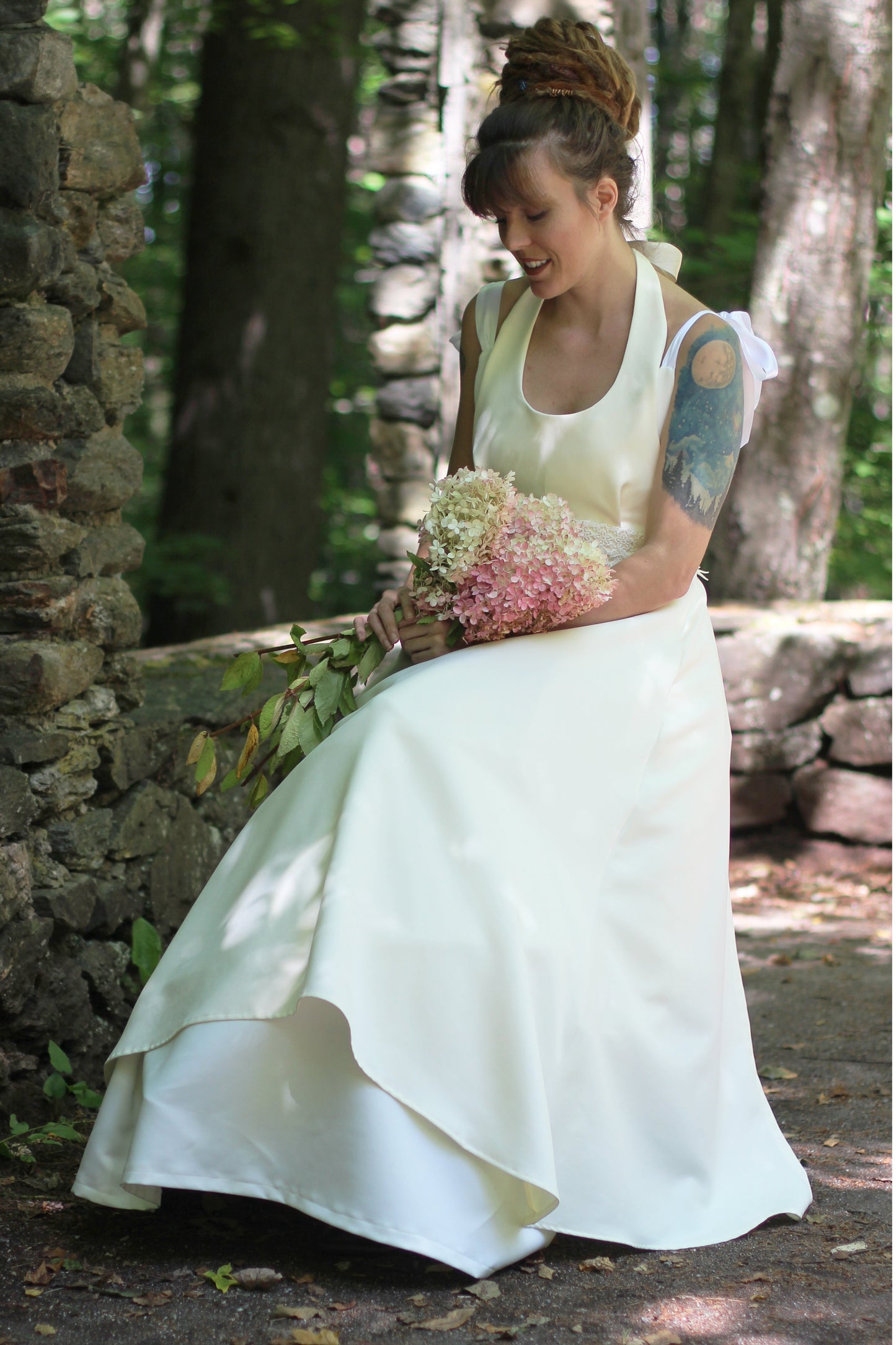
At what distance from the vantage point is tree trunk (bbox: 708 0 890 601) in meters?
6.75

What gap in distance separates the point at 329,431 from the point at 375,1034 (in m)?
9.70

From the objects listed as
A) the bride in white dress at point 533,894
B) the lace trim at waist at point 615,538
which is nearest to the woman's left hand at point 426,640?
the bride in white dress at point 533,894

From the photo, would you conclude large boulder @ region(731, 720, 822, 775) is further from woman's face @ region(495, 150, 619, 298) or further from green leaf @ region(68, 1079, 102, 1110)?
green leaf @ region(68, 1079, 102, 1110)

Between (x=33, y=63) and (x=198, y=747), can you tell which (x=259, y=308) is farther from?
(x=198, y=747)

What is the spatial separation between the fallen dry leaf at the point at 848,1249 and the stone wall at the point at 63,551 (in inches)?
68.0

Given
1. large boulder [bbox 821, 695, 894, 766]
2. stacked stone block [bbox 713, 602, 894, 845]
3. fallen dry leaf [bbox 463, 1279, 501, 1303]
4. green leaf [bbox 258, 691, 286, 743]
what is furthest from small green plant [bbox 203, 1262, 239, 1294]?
large boulder [bbox 821, 695, 894, 766]

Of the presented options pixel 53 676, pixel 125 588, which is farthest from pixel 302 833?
pixel 125 588

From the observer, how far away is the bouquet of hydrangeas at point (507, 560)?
2512 millimetres

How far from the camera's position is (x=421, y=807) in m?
2.32

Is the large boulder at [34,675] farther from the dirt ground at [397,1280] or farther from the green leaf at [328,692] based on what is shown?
the dirt ground at [397,1280]

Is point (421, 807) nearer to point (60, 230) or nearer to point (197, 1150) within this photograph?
point (197, 1150)

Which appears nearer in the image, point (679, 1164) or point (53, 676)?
point (679, 1164)

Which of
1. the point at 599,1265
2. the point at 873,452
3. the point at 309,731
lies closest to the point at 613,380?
the point at 309,731

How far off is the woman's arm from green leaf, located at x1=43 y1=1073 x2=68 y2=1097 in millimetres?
1617
